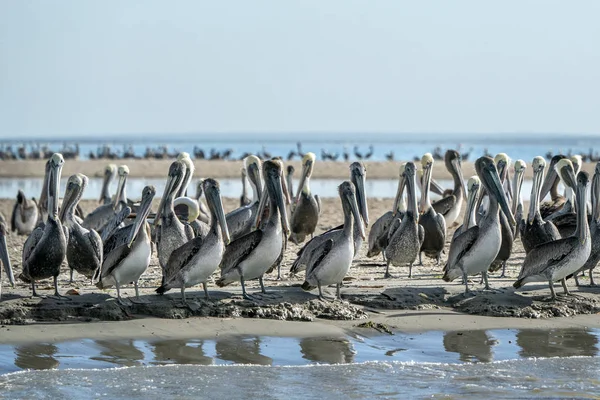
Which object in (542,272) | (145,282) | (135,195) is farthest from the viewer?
(135,195)

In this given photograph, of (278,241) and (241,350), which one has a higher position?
(278,241)

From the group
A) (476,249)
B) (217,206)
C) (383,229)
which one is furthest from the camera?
(383,229)

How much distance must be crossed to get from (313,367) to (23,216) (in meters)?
11.8

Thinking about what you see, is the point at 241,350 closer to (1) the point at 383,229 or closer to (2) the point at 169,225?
(2) the point at 169,225

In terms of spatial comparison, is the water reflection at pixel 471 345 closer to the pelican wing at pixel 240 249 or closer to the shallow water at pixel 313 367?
the shallow water at pixel 313 367

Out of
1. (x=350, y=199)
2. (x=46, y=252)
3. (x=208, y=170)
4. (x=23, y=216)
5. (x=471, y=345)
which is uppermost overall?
(x=350, y=199)

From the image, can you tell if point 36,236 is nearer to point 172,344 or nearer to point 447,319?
point 172,344

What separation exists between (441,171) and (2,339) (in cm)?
3410

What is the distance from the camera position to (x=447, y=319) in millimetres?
8719

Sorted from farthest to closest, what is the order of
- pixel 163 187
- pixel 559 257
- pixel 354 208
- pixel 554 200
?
pixel 163 187 < pixel 554 200 < pixel 354 208 < pixel 559 257

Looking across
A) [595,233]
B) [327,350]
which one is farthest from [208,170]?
[327,350]

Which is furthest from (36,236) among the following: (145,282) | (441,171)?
(441,171)

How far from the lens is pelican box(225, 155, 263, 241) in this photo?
36.8ft

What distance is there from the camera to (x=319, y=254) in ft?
29.1
